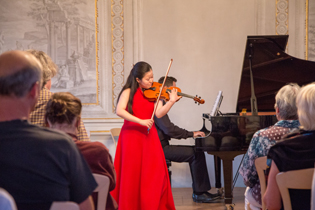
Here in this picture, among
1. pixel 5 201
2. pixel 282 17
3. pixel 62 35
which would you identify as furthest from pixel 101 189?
pixel 282 17

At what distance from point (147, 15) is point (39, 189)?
12.9 ft

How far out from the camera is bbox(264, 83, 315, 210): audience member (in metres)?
1.53

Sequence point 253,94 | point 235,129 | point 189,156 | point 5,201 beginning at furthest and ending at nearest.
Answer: point 189,156 → point 253,94 → point 235,129 → point 5,201

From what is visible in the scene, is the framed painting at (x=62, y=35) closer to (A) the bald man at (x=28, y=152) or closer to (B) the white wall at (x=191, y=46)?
(B) the white wall at (x=191, y=46)

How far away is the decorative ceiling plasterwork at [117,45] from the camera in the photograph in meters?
4.70

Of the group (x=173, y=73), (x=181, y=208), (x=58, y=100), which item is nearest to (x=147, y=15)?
(x=173, y=73)

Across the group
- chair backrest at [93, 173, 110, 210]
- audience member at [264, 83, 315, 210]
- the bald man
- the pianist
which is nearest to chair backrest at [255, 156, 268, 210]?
the pianist

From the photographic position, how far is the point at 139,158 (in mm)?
3010

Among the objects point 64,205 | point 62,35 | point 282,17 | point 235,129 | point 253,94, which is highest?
point 282,17

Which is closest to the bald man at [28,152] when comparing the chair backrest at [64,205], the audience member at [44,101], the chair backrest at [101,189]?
the chair backrest at [64,205]

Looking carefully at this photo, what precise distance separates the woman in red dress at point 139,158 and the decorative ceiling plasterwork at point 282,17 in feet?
7.85

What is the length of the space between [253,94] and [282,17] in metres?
1.74

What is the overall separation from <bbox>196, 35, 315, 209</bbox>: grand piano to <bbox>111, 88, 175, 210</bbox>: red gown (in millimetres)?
644

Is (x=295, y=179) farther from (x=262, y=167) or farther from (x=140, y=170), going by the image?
(x=140, y=170)
